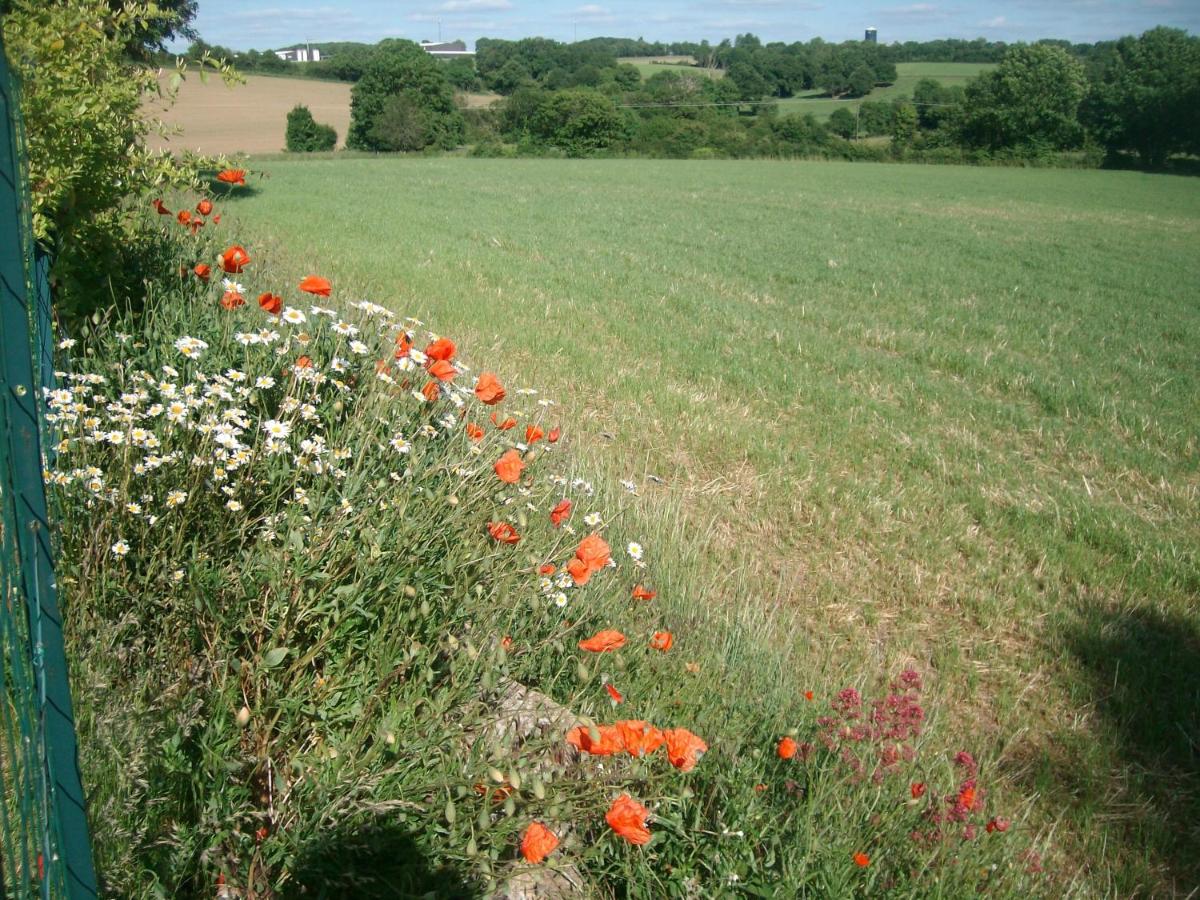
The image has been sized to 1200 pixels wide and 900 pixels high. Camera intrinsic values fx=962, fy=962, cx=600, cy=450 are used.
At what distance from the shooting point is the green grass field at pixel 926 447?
12.2 feet

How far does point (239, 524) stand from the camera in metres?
2.89

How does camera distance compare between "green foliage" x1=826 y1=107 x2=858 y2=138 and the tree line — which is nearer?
the tree line

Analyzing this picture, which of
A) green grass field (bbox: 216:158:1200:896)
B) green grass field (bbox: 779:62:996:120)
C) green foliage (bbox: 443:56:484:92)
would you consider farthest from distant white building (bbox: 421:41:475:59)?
green grass field (bbox: 216:158:1200:896)

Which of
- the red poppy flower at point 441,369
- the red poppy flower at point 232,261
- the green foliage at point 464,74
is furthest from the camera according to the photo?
the green foliage at point 464,74

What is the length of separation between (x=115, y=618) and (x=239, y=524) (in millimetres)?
430

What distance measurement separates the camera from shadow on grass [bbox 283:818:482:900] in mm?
2035

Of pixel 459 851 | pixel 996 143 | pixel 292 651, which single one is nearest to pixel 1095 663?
pixel 459 851

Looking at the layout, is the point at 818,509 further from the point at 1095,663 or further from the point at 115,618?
the point at 115,618

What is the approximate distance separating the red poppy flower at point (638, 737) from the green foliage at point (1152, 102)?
60.4 metres

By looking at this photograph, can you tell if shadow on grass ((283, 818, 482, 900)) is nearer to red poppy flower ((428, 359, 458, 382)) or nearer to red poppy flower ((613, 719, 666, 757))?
red poppy flower ((613, 719, 666, 757))

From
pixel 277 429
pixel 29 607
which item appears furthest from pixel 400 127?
pixel 29 607

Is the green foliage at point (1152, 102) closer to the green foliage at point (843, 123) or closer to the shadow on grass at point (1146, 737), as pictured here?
the green foliage at point (843, 123)

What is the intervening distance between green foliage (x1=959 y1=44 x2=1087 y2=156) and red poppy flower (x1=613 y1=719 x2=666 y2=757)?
59603 mm

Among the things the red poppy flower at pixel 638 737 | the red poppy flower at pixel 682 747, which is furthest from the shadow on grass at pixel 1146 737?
the red poppy flower at pixel 638 737
